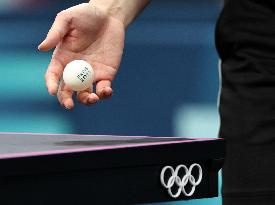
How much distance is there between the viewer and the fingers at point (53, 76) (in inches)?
101

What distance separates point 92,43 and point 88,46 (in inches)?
0.7

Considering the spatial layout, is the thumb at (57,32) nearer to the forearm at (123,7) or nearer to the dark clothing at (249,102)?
the forearm at (123,7)

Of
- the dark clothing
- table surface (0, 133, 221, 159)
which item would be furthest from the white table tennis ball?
the dark clothing

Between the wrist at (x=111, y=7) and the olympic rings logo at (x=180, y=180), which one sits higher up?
the wrist at (x=111, y=7)

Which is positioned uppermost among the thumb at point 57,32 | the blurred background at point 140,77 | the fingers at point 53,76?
the thumb at point 57,32

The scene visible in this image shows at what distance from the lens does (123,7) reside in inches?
114

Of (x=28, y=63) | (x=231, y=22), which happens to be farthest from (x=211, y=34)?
(x=231, y=22)

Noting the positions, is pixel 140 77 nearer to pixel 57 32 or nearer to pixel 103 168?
pixel 57 32

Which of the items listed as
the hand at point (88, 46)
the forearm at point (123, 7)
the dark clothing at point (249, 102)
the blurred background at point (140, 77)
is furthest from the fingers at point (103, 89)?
the blurred background at point (140, 77)

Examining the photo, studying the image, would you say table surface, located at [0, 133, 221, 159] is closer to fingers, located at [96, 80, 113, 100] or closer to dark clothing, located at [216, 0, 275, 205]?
fingers, located at [96, 80, 113, 100]

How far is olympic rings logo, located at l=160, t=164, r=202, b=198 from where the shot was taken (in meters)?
2.33

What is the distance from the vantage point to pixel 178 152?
237 cm

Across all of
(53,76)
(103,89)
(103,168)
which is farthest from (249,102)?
(103,168)

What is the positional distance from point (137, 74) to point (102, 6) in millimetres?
2872
